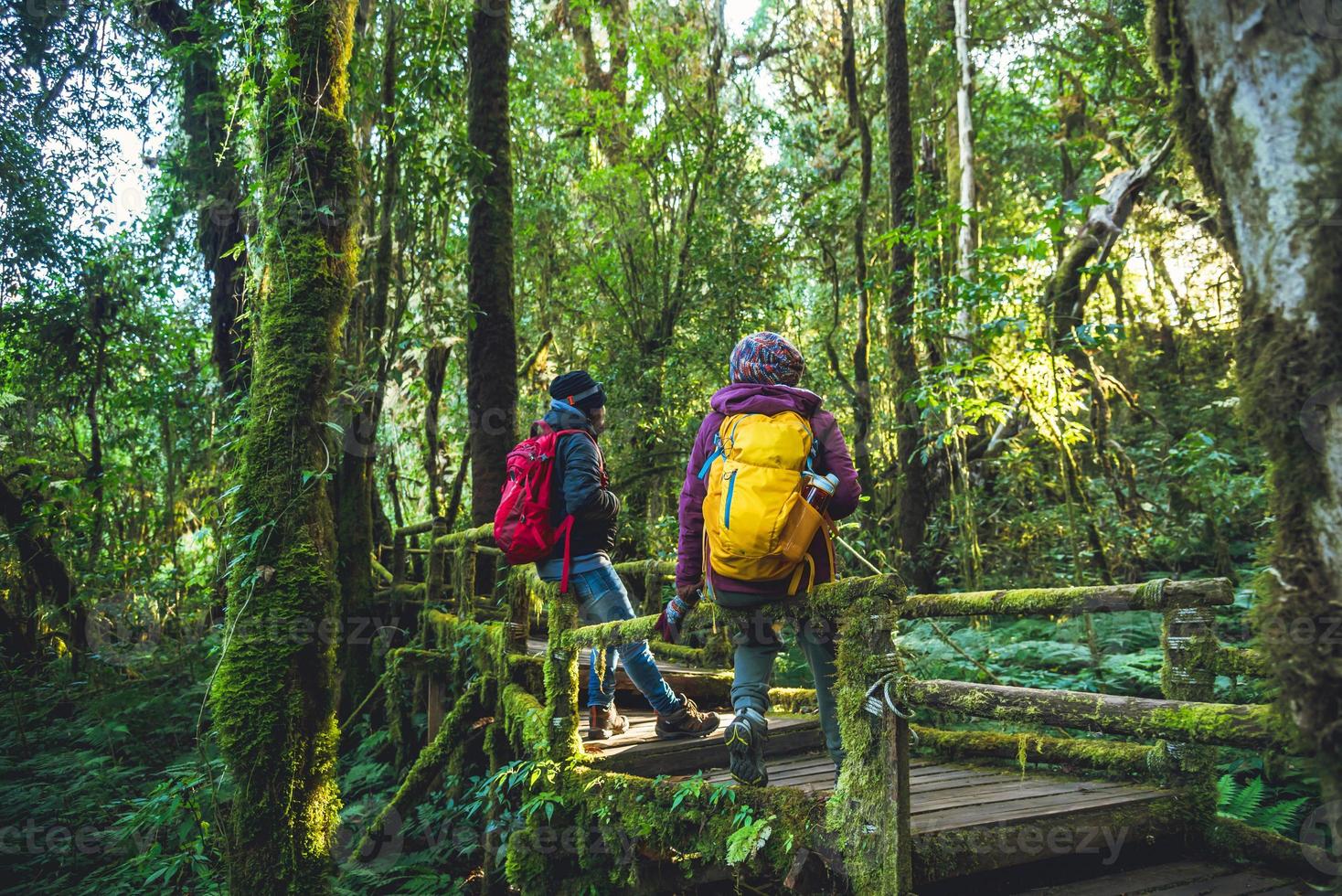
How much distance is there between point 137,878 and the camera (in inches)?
275

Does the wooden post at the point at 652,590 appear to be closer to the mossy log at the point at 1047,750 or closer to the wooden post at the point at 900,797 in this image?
the mossy log at the point at 1047,750

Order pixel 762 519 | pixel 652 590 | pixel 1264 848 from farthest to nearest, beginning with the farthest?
1. pixel 652 590
2. pixel 1264 848
3. pixel 762 519

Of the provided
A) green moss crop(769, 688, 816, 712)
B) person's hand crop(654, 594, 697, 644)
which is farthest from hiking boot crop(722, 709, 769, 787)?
green moss crop(769, 688, 816, 712)

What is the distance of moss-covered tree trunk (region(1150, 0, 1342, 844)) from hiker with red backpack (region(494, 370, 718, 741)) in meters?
3.65

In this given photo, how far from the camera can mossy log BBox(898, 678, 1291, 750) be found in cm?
Result: 268

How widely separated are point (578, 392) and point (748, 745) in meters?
2.39

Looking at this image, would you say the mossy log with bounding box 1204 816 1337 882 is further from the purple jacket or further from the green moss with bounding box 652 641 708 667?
the green moss with bounding box 652 641 708 667

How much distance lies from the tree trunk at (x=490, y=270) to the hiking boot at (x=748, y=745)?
229 inches

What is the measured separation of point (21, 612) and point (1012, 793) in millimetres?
14480

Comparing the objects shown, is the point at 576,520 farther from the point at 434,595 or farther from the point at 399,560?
the point at 399,560

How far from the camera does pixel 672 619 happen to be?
391cm

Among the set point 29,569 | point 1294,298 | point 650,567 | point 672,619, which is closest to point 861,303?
point 650,567

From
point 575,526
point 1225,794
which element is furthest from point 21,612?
point 1225,794

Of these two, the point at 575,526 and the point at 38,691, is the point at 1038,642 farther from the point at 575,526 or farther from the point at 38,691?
the point at 38,691
